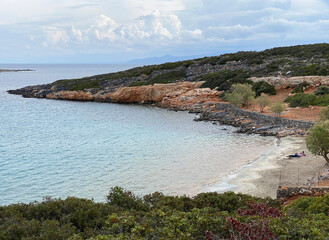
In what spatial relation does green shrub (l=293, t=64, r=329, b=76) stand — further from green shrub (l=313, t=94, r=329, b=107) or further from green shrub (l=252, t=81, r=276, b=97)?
green shrub (l=313, t=94, r=329, b=107)

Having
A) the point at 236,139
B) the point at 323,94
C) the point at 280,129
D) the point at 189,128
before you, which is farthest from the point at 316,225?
the point at 323,94

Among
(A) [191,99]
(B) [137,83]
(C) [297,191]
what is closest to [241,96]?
(A) [191,99]

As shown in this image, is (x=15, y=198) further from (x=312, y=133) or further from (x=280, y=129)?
(x=280, y=129)

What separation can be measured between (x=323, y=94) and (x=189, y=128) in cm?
2169

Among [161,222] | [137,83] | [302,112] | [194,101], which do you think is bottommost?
[302,112]

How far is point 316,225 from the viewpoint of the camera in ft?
27.2

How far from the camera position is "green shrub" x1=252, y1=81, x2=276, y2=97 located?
56.3 meters

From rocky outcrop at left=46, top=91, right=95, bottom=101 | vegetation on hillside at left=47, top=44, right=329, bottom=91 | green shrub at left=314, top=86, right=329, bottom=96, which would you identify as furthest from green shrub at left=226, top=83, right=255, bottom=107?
rocky outcrop at left=46, top=91, right=95, bottom=101

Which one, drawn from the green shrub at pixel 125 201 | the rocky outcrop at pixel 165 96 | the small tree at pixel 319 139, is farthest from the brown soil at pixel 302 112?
the green shrub at pixel 125 201

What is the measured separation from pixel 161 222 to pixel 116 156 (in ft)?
65.0

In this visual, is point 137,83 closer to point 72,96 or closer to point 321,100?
point 72,96

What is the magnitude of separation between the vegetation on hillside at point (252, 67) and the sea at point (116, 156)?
26.6 m

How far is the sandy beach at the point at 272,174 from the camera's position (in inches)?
746

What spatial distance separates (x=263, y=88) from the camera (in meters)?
57.0
